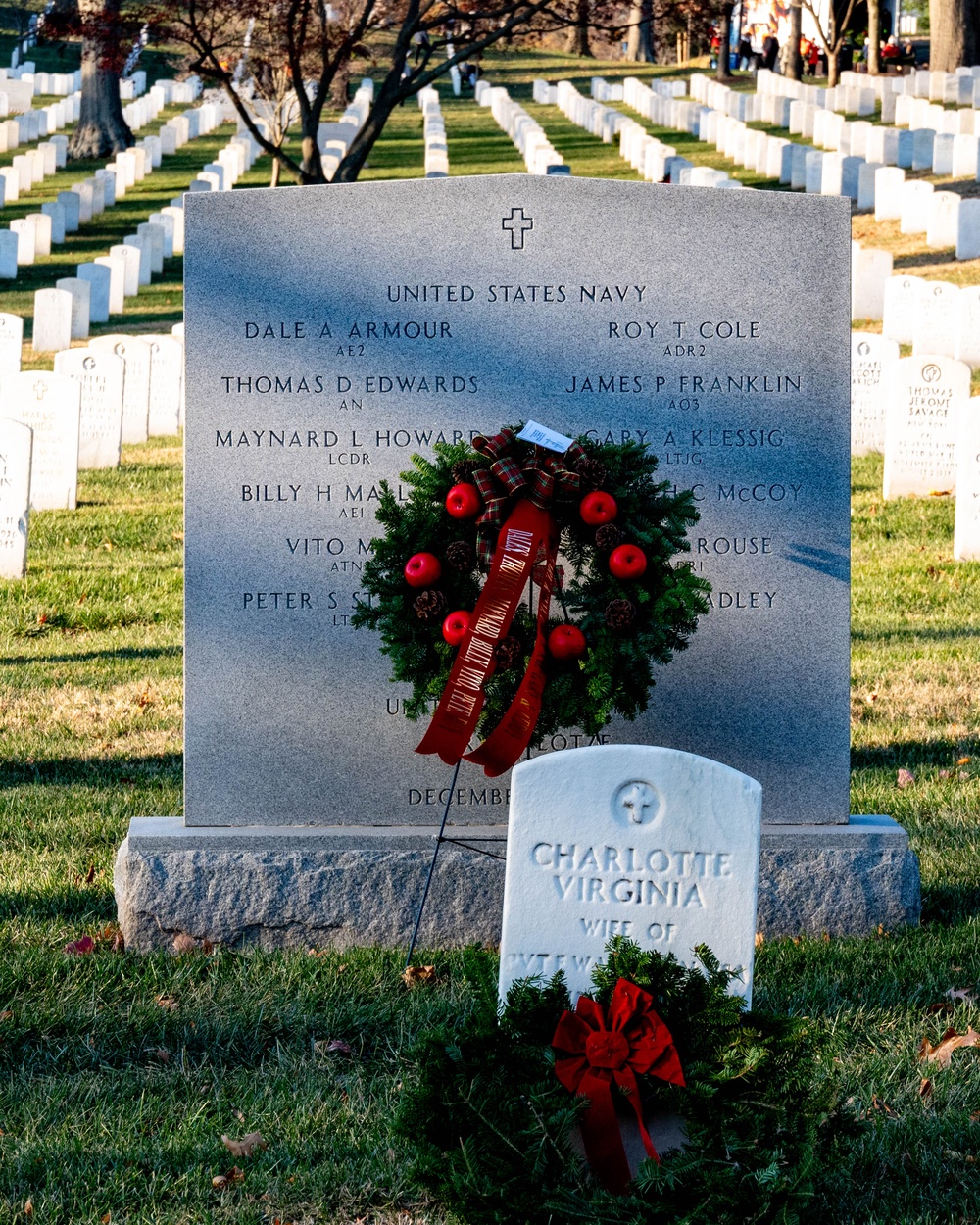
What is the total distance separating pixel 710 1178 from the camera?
331 cm

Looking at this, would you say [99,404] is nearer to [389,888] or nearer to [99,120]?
[389,888]

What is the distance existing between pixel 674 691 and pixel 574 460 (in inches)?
44.8

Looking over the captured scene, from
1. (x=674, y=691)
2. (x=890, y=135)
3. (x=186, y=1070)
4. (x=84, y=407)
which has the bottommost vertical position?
(x=186, y=1070)

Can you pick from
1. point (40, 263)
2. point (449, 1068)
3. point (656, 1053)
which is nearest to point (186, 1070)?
point (449, 1068)

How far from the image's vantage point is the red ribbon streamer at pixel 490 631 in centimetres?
462

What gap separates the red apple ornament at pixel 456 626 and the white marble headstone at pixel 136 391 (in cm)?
1188

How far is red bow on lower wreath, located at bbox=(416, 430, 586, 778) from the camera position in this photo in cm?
463

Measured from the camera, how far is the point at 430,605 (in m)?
4.73

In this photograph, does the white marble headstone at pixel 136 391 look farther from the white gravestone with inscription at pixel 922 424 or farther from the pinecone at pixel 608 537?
the pinecone at pixel 608 537

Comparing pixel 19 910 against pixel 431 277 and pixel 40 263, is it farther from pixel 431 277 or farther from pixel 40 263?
pixel 40 263

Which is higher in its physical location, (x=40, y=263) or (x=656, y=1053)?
(x=40, y=263)

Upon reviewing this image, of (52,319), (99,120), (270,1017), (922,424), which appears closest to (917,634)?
(922,424)

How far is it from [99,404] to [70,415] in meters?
2.01

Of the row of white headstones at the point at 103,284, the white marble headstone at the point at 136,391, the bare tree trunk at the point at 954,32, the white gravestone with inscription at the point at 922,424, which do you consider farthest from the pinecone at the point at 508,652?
the bare tree trunk at the point at 954,32
